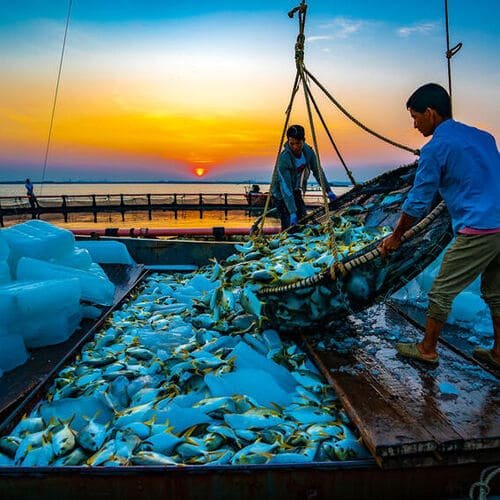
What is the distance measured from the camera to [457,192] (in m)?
3.10

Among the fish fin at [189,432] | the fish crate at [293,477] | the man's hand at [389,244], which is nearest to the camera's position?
the fish crate at [293,477]

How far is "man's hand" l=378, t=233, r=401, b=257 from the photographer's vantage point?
131 inches

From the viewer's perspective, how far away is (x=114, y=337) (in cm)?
489

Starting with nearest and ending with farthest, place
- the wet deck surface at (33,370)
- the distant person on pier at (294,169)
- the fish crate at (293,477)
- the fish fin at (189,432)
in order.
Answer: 1. the fish crate at (293,477)
2. the fish fin at (189,432)
3. the wet deck surface at (33,370)
4. the distant person on pier at (294,169)

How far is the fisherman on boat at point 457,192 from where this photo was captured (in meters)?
2.99

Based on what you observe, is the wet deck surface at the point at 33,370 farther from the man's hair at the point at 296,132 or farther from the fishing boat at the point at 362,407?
the man's hair at the point at 296,132

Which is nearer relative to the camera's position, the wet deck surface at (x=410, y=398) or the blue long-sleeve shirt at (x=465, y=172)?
the wet deck surface at (x=410, y=398)

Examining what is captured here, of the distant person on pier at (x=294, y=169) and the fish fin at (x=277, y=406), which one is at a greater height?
the distant person on pier at (x=294, y=169)

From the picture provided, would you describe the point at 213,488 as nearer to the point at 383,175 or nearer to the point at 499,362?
the point at 499,362

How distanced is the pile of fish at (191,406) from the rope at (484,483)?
0.68 meters

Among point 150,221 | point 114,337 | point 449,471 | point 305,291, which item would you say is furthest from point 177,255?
point 150,221

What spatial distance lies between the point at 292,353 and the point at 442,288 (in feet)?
5.02

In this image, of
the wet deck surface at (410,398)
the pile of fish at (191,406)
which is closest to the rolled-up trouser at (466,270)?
the wet deck surface at (410,398)

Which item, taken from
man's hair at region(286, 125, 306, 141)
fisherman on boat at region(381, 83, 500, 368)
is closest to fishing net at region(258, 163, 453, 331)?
fisherman on boat at region(381, 83, 500, 368)
